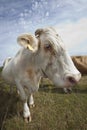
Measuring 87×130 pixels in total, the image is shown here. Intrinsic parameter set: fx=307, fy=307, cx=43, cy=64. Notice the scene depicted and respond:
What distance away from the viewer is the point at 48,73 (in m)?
6.73

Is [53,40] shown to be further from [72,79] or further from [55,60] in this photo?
[72,79]

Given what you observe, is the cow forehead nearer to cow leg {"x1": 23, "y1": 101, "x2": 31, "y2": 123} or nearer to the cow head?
the cow head

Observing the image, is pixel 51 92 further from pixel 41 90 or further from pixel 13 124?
pixel 13 124

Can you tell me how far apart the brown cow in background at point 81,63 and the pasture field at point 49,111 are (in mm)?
2066

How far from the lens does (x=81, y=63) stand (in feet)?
40.1

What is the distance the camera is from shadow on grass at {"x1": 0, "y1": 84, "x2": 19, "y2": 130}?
815 cm

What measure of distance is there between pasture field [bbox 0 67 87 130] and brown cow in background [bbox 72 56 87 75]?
2.07m

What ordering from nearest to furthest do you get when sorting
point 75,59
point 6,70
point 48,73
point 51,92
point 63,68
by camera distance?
point 63,68, point 48,73, point 6,70, point 51,92, point 75,59

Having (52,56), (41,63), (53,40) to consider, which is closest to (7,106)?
(41,63)

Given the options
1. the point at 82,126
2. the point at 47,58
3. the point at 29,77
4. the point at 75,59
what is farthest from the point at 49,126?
the point at 75,59

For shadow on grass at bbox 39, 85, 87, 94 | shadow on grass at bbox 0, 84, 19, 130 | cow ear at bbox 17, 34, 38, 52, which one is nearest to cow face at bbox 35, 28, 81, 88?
cow ear at bbox 17, 34, 38, 52

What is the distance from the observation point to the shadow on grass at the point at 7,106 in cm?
815

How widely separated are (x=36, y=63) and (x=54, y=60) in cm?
79

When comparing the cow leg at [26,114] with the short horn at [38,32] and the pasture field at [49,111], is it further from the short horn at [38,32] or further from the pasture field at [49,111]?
the short horn at [38,32]
